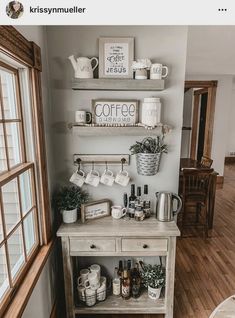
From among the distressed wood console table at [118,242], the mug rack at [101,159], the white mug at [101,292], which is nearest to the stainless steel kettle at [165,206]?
the distressed wood console table at [118,242]

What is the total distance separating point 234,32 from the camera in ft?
7.89

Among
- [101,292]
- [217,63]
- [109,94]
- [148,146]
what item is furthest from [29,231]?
[217,63]

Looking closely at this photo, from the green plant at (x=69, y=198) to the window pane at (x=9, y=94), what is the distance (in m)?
0.74

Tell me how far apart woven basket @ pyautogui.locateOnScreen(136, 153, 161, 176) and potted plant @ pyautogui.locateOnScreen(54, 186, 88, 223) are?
0.53 metres

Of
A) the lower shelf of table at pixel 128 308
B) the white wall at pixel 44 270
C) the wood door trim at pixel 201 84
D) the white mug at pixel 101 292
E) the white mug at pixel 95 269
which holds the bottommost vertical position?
the lower shelf of table at pixel 128 308

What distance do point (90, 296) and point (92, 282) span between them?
98 millimetres

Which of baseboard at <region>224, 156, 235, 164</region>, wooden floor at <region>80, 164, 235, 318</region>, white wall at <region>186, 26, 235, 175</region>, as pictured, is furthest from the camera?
baseboard at <region>224, 156, 235, 164</region>

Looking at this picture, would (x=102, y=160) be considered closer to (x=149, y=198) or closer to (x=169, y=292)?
(x=149, y=198)

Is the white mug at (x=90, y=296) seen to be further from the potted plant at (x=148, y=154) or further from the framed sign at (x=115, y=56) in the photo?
the framed sign at (x=115, y=56)

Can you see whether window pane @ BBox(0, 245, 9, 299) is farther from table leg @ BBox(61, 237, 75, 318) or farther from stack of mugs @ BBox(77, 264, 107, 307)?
stack of mugs @ BBox(77, 264, 107, 307)

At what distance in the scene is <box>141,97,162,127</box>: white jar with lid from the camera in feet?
5.60

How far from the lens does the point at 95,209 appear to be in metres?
1.92

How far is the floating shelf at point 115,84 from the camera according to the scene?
66.7 inches

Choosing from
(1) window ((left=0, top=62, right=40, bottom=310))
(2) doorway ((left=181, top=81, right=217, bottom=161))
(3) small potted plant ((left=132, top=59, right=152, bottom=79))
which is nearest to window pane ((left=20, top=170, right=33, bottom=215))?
(1) window ((left=0, top=62, right=40, bottom=310))
